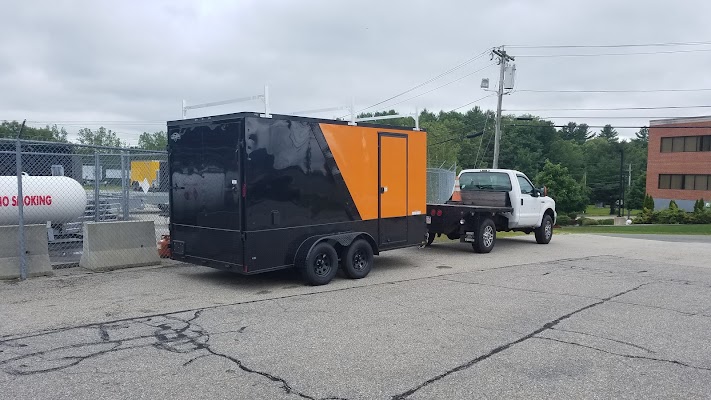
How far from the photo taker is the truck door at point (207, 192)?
8.28 meters

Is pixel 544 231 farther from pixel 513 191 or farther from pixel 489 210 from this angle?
pixel 489 210

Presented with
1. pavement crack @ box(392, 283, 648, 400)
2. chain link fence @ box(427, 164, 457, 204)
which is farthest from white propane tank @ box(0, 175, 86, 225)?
chain link fence @ box(427, 164, 457, 204)

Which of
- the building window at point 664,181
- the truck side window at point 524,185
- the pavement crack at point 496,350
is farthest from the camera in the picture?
the building window at point 664,181

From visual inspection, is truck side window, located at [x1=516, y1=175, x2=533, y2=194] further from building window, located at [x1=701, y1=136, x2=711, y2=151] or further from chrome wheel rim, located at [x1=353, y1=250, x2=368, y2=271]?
building window, located at [x1=701, y1=136, x2=711, y2=151]

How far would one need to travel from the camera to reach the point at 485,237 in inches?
536

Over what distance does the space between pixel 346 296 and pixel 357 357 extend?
2880mm

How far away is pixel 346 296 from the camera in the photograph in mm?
8188

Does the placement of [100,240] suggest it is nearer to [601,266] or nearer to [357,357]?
[357,357]

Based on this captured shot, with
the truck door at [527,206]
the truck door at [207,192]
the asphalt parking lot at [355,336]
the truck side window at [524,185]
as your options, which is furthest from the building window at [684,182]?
the truck door at [207,192]

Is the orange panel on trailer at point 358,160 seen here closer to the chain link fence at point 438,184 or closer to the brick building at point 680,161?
the chain link fence at point 438,184

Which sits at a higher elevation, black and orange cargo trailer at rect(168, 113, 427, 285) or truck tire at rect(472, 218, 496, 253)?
black and orange cargo trailer at rect(168, 113, 427, 285)

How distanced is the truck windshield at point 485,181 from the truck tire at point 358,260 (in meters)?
6.12

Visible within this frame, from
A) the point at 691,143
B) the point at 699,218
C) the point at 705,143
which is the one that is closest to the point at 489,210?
the point at 699,218

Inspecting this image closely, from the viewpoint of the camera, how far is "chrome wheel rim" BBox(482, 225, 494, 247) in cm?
1362
